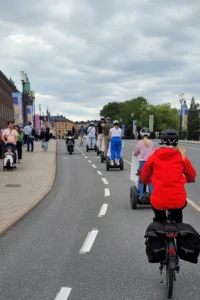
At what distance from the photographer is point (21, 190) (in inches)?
469

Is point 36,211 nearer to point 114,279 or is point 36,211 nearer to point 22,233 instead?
point 22,233

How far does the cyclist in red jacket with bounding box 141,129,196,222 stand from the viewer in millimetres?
4211

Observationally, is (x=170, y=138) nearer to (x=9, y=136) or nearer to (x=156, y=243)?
(x=156, y=243)

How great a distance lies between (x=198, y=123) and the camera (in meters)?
135

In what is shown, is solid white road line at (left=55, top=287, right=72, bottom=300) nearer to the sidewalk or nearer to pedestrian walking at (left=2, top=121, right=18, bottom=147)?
the sidewalk

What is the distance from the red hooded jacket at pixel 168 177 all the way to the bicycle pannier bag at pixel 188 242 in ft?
0.94

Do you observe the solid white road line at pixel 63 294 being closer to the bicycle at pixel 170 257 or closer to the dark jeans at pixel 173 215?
the bicycle at pixel 170 257

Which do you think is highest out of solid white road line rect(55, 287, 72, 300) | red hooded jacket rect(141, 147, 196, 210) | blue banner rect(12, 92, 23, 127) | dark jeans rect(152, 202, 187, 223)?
blue banner rect(12, 92, 23, 127)

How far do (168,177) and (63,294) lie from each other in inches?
63.7

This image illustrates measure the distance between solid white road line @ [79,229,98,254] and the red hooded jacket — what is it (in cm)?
194

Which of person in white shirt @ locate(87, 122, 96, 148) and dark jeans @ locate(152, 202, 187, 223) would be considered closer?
dark jeans @ locate(152, 202, 187, 223)

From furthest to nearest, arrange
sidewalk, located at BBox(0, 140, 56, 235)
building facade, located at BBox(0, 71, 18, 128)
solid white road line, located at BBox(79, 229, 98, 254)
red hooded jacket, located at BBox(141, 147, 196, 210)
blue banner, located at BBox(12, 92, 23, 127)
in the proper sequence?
building facade, located at BBox(0, 71, 18, 128), blue banner, located at BBox(12, 92, 23, 127), sidewalk, located at BBox(0, 140, 56, 235), solid white road line, located at BBox(79, 229, 98, 254), red hooded jacket, located at BBox(141, 147, 196, 210)

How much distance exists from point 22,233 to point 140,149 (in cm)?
326

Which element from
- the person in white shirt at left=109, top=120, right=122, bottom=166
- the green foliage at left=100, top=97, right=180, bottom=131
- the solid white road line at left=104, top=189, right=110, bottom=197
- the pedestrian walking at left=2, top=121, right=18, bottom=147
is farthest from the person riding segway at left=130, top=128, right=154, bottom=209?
the green foliage at left=100, top=97, right=180, bottom=131
